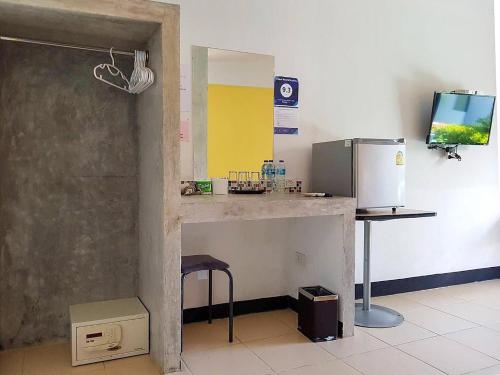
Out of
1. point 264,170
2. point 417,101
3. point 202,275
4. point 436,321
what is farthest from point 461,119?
point 202,275

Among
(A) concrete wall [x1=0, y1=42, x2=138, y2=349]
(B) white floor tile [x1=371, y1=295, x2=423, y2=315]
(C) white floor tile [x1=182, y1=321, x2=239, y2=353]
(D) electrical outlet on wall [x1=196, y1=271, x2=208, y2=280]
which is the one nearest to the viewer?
(A) concrete wall [x1=0, y1=42, x2=138, y2=349]

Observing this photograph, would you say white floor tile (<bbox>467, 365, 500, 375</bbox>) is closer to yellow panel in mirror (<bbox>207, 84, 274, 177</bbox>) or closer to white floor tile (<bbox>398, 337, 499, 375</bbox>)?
white floor tile (<bbox>398, 337, 499, 375</bbox>)

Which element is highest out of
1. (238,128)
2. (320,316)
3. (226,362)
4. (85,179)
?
(238,128)

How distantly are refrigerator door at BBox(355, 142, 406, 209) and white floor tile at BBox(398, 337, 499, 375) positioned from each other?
958mm

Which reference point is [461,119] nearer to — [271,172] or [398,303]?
[398,303]

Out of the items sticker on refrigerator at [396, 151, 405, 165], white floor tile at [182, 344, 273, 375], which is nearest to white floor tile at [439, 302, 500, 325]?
sticker on refrigerator at [396, 151, 405, 165]

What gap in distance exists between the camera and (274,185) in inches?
134

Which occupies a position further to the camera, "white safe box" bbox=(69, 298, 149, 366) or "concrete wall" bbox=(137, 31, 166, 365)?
"white safe box" bbox=(69, 298, 149, 366)

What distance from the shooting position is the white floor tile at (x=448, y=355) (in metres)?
2.47

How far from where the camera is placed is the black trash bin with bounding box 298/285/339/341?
2.83 meters

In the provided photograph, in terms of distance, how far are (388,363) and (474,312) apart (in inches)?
53.4

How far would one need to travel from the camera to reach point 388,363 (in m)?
2.52

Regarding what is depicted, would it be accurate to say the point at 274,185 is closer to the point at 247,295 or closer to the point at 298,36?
the point at 247,295

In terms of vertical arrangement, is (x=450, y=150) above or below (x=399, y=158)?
above
